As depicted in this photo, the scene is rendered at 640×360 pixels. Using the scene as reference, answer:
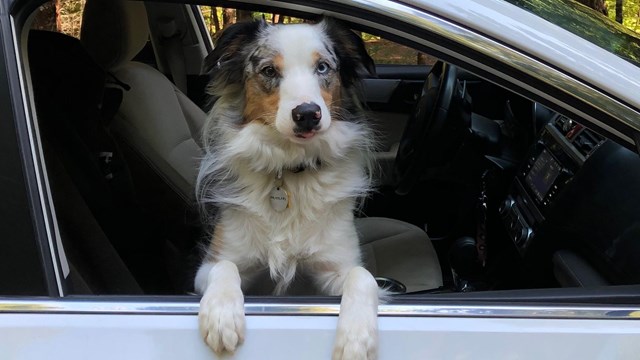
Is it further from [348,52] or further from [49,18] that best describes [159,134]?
[348,52]

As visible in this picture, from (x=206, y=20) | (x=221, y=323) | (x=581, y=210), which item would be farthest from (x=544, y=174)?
(x=206, y=20)

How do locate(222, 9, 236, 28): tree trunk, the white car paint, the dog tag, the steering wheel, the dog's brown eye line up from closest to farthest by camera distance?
the white car paint → the dog tag → the dog's brown eye → the steering wheel → locate(222, 9, 236, 28): tree trunk

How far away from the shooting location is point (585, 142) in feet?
6.67

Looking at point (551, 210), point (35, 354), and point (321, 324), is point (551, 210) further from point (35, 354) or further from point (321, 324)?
point (35, 354)

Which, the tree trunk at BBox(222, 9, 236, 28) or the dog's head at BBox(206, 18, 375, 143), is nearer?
the dog's head at BBox(206, 18, 375, 143)

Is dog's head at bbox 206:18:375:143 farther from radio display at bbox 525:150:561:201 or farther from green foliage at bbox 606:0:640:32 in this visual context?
green foliage at bbox 606:0:640:32

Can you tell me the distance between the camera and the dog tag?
2.03 m

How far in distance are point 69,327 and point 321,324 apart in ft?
1.72

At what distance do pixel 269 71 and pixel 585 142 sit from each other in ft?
3.32

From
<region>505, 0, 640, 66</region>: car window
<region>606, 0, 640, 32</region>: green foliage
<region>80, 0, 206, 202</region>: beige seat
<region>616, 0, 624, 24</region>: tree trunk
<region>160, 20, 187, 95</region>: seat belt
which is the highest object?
<region>505, 0, 640, 66</region>: car window

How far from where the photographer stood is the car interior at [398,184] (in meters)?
1.71

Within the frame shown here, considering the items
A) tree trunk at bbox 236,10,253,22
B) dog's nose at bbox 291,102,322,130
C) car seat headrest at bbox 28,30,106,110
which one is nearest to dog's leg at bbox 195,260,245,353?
dog's nose at bbox 291,102,322,130

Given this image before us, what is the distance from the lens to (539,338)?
1384 mm

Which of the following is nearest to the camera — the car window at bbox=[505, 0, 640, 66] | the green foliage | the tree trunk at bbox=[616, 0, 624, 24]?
the car window at bbox=[505, 0, 640, 66]
